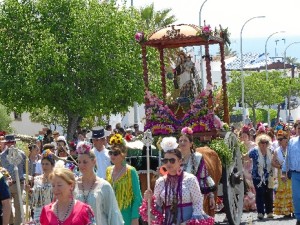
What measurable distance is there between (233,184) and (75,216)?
875cm

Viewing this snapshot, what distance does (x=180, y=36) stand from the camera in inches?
634

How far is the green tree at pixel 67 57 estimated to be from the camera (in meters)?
37.2

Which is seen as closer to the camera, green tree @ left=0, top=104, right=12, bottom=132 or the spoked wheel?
the spoked wheel

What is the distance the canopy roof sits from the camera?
52.9 feet

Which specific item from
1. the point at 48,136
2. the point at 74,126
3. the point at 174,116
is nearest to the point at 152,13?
the point at 74,126

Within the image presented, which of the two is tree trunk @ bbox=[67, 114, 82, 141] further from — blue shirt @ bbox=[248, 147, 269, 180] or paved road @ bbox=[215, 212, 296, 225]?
paved road @ bbox=[215, 212, 296, 225]

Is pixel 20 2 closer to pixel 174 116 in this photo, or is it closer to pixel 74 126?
pixel 74 126

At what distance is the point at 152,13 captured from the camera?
52781 millimetres

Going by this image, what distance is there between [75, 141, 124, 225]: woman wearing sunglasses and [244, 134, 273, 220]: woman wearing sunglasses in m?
9.59

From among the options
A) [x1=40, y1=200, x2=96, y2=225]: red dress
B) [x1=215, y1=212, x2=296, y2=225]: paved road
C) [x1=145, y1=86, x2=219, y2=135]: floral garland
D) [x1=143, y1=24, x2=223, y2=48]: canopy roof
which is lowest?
[x1=215, y1=212, x2=296, y2=225]: paved road

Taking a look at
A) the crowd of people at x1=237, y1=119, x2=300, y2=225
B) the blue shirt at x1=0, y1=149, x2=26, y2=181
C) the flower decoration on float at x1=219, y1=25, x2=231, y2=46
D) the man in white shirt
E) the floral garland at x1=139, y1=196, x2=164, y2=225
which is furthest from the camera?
the crowd of people at x1=237, y1=119, x2=300, y2=225

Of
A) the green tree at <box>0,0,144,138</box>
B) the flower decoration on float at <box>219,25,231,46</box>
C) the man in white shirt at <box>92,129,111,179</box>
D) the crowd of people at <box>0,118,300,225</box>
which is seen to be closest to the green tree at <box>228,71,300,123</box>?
the green tree at <box>0,0,144,138</box>

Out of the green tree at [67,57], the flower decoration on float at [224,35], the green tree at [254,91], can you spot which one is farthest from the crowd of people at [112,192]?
the green tree at [254,91]

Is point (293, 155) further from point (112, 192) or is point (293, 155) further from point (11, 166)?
point (112, 192)
